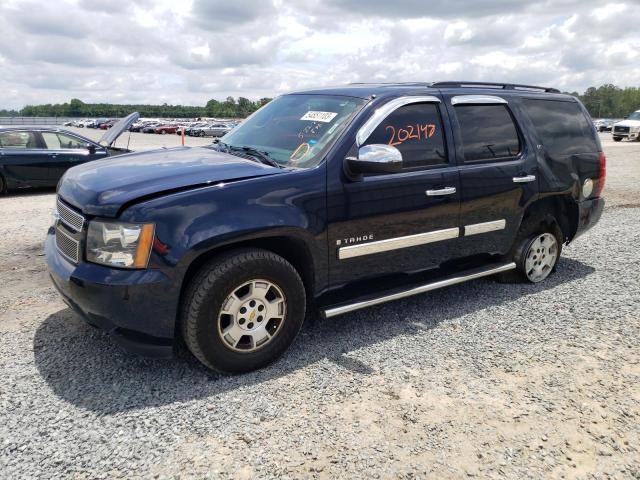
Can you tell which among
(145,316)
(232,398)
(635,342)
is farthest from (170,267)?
(635,342)

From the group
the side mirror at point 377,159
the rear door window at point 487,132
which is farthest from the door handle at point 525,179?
the side mirror at point 377,159

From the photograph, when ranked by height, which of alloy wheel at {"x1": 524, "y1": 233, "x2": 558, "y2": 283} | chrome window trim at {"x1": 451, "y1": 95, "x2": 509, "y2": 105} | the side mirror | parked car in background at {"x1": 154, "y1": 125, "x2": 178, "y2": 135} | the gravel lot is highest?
parked car in background at {"x1": 154, "y1": 125, "x2": 178, "y2": 135}

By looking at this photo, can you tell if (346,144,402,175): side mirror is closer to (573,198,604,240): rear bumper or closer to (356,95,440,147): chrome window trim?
(356,95,440,147): chrome window trim

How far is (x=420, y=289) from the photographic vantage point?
4.05 metres

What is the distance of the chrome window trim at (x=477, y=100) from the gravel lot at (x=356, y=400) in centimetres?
179

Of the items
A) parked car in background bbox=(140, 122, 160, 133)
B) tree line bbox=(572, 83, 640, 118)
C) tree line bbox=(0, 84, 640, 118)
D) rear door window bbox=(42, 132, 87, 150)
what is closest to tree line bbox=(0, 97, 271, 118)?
tree line bbox=(0, 84, 640, 118)

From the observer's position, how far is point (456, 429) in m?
2.84

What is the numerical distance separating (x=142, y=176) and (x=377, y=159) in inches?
59.8

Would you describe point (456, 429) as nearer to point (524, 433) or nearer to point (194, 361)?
point (524, 433)

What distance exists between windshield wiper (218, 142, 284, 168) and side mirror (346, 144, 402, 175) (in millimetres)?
561

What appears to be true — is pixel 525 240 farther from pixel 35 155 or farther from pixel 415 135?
pixel 35 155

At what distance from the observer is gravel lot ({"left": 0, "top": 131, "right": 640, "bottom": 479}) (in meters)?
2.56

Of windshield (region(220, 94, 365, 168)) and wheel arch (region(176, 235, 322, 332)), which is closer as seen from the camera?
wheel arch (region(176, 235, 322, 332))

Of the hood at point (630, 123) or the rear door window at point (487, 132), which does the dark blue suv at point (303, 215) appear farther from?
the hood at point (630, 123)
